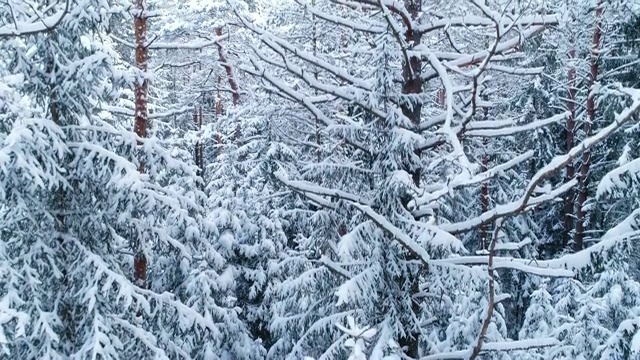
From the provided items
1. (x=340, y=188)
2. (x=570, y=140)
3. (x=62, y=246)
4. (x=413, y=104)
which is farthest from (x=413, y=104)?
(x=570, y=140)

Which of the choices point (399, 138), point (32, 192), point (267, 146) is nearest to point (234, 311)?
point (267, 146)

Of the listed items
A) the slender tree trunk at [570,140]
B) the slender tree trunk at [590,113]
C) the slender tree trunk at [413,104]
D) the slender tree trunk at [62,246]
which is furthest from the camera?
the slender tree trunk at [570,140]

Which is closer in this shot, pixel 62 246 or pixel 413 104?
pixel 413 104

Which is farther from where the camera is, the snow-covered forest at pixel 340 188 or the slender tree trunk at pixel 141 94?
the slender tree trunk at pixel 141 94

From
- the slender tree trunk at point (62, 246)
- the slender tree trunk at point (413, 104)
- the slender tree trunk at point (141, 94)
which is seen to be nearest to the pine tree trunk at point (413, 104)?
the slender tree trunk at point (413, 104)

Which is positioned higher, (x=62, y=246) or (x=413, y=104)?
(x=413, y=104)

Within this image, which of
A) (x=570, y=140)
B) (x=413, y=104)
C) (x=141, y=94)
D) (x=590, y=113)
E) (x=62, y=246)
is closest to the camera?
(x=413, y=104)

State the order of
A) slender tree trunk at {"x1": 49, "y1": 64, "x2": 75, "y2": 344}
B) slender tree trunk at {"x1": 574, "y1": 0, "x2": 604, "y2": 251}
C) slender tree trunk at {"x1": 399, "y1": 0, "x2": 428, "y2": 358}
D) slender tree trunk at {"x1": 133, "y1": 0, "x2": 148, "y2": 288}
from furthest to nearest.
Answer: slender tree trunk at {"x1": 574, "y1": 0, "x2": 604, "y2": 251} < slender tree trunk at {"x1": 133, "y1": 0, "x2": 148, "y2": 288} < slender tree trunk at {"x1": 49, "y1": 64, "x2": 75, "y2": 344} < slender tree trunk at {"x1": 399, "y1": 0, "x2": 428, "y2": 358}

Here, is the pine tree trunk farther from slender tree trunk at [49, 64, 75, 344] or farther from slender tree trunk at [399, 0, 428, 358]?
slender tree trunk at [49, 64, 75, 344]

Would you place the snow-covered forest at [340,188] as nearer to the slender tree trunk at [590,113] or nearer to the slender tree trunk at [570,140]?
the slender tree trunk at [590,113]

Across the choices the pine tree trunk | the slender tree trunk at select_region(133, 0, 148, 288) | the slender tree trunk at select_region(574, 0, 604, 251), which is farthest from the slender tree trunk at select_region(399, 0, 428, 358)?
the slender tree trunk at select_region(574, 0, 604, 251)

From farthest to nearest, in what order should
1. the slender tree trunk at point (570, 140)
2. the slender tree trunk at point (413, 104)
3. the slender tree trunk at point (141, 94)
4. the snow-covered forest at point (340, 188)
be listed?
the slender tree trunk at point (570, 140) → the slender tree trunk at point (141, 94) → the slender tree trunk at point (413, 104) → the snow-covered forest at point (340, 188)

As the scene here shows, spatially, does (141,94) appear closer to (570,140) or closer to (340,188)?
(340,188)

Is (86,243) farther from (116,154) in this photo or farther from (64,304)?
(116,154)
